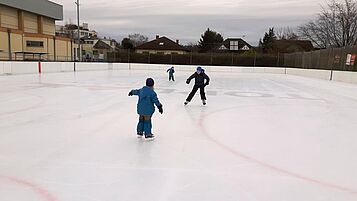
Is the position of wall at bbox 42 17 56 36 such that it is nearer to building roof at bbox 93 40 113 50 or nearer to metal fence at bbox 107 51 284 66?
metal fence at bbox 107 51 284 66

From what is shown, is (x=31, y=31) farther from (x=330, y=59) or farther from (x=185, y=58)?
(x=330, y=59)

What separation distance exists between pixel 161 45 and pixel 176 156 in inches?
2230

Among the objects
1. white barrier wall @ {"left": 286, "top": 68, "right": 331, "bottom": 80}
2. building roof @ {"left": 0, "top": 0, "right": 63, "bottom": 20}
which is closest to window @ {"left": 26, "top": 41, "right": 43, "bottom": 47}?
building roof @ {"left": 0, "top": 0, "right": 63, "bottom": 20}

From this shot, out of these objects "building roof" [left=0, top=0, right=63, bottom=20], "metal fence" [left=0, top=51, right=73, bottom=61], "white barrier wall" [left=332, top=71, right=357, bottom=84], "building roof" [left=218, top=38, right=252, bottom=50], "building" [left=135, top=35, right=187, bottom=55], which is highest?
"building roof" [left=0, top=0, right=63, bottom=20]

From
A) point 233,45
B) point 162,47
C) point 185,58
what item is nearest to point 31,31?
point 185,58

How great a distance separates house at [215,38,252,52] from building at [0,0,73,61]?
27.7m

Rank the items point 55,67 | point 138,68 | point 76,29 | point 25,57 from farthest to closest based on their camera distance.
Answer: point 76,29
point 138,68
point 25,57
point 55,67

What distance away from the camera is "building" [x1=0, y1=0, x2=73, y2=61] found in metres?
30.7

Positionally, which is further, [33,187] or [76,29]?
[76,29]

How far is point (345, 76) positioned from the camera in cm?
1795

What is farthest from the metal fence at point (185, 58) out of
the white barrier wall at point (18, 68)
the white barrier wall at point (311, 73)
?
the white barrier wall at point (18, 68)

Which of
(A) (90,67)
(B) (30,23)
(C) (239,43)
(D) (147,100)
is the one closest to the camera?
(D) (147,100)

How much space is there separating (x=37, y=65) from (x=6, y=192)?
749 inches

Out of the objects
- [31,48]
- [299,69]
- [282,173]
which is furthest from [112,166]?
[31,48]
